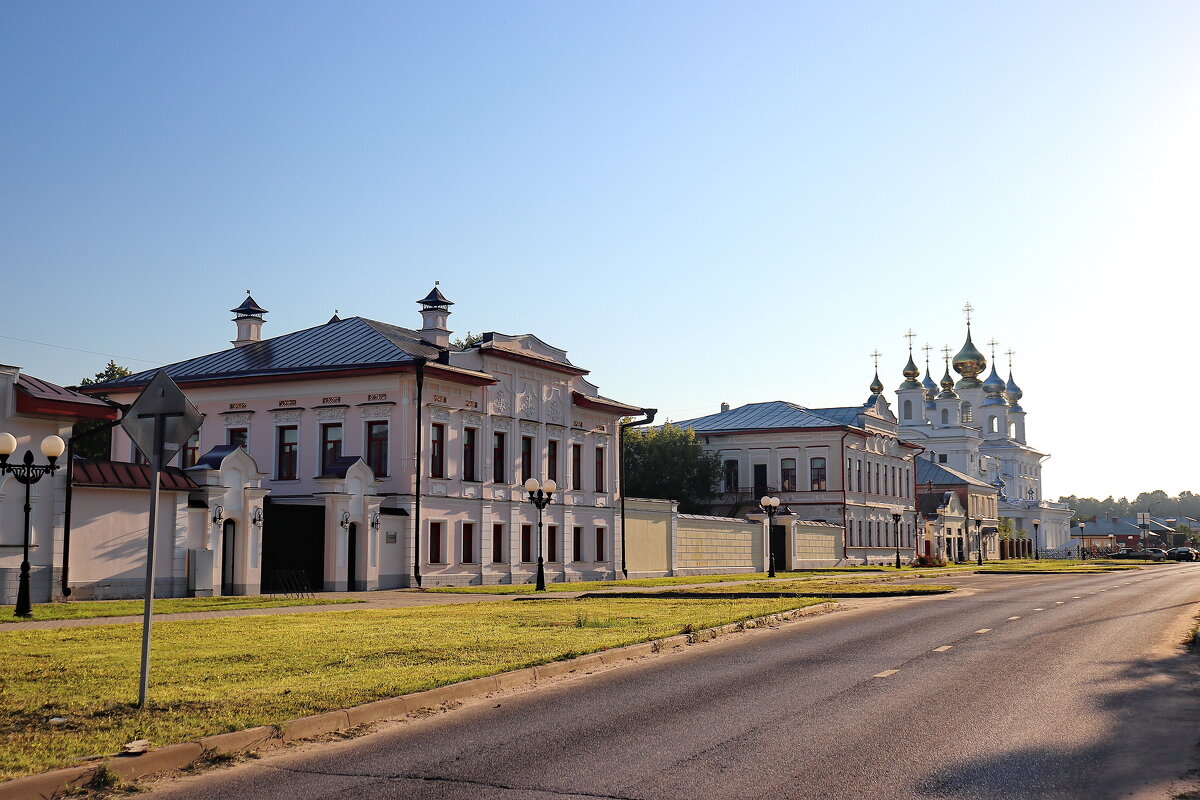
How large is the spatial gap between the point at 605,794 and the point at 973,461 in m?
124

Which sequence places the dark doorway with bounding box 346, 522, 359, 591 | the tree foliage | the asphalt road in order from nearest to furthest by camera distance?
the asphalt road < the dark doorway with bounding box 346, 522, 359, 591 < the tree foliage

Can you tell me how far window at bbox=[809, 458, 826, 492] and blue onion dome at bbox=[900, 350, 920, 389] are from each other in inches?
2286

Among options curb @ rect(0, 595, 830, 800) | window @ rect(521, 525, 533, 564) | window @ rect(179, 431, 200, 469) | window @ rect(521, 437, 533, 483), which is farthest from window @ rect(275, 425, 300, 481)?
curb @ rect(0, 595, 830, 800)

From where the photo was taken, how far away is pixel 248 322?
44.8 meters

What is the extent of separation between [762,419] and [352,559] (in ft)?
139

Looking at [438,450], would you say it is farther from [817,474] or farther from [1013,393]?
[1013,393]

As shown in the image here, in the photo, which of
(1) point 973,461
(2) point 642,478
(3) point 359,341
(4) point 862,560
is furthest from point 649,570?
(1) point 973,461

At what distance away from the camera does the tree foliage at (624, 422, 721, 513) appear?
69.5 metres

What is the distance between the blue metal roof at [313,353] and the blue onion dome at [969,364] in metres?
99.4

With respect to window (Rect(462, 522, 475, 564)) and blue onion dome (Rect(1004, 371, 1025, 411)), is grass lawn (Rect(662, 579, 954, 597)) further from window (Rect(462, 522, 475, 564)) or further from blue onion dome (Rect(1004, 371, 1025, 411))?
blue onion dome (Rect(1004, 371, 1025, 411))

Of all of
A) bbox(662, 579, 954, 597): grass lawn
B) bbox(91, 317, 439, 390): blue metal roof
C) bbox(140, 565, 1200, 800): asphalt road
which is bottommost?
bbox(662, 579, 954, 597): grass lawn

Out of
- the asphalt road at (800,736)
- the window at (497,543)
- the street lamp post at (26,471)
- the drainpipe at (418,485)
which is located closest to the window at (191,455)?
the drainpipe at (418,485)

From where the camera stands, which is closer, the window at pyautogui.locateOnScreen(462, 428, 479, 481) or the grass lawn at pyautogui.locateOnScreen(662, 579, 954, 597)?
the grass lawn at pyautogui.locateOnScreen(662, 579, 954, 597)

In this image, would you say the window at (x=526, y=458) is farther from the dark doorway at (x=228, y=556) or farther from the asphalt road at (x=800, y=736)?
the asphalt road at (x=800, y=736)
